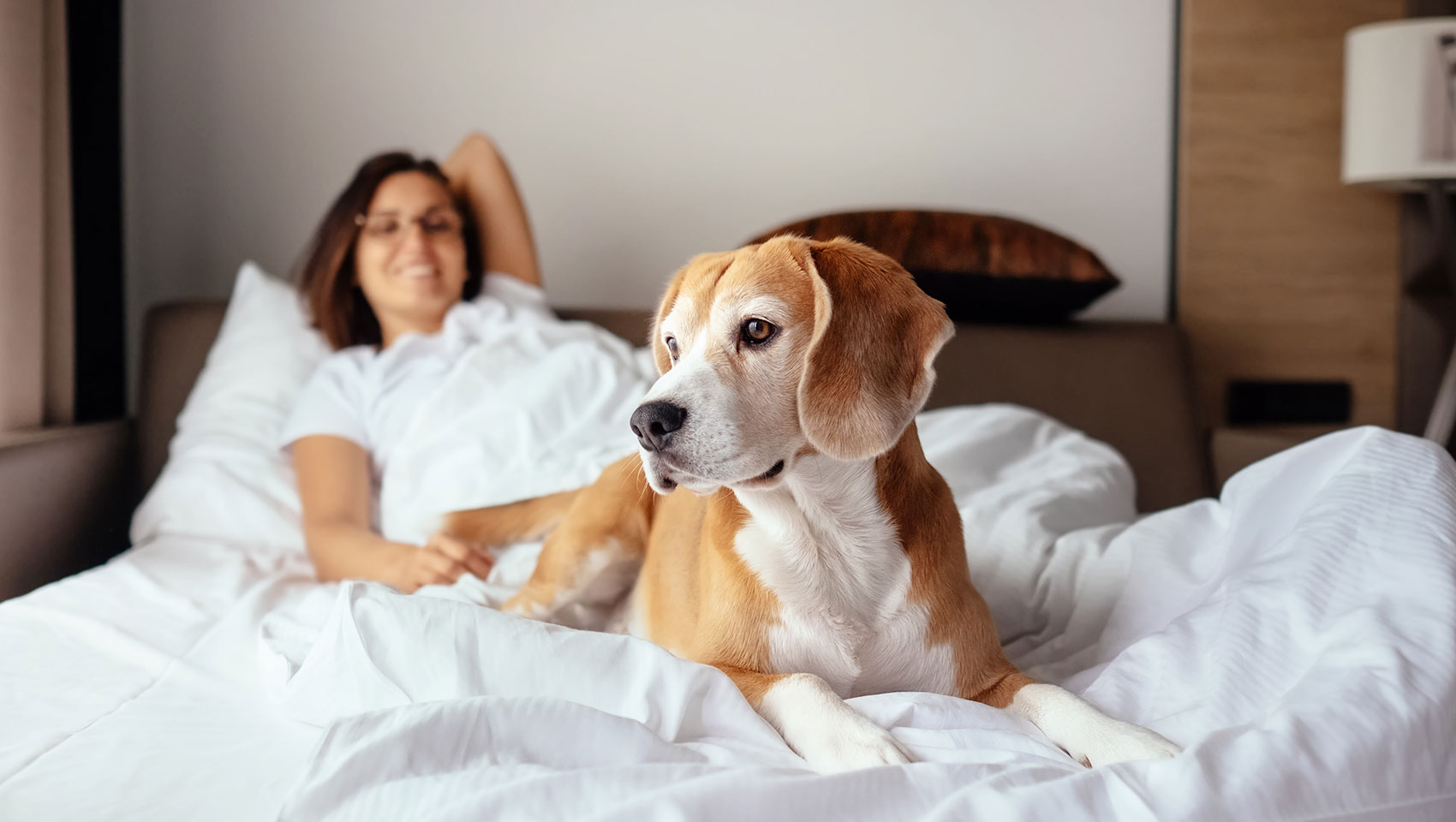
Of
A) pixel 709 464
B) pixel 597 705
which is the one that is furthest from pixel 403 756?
pixel 709 464

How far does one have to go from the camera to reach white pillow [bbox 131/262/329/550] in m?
1.91

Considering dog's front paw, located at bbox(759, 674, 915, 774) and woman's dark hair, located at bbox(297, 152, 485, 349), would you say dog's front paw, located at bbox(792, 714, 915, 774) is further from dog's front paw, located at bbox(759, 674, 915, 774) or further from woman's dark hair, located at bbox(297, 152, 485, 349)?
woman's dark hair, located at bbox(297, 152, 485, 349)

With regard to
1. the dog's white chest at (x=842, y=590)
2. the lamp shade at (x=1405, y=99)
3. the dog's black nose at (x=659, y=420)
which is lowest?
the dog's white chest at (x=842, y=590)

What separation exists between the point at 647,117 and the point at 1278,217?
5.83 ft

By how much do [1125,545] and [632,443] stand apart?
0.87 m

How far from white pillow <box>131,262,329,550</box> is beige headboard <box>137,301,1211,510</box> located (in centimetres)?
10

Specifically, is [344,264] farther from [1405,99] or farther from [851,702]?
[1405,99]

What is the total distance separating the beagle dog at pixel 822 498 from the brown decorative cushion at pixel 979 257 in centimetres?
115

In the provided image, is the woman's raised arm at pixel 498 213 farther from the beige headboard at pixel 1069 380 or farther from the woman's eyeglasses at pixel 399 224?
the beige headboard at pixel 1069 380

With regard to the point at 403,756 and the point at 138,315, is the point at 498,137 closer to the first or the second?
the point at 138,315

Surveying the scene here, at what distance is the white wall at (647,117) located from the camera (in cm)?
262

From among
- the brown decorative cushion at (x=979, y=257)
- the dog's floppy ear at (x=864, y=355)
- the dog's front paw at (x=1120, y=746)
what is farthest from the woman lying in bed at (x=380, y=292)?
the dog's front paw at (x=1120, y=746)

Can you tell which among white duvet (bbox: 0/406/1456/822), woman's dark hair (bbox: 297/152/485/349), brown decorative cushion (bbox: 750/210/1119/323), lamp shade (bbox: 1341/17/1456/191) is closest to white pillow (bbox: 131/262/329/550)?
woman's dark hair (bbox: 297/152/485/349)

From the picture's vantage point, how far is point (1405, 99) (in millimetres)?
2385
